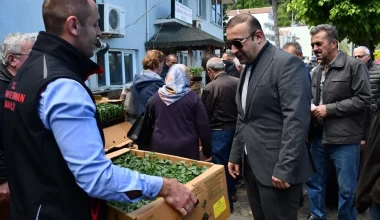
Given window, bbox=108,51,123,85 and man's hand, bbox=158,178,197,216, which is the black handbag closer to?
man's hand, bbox=158,178,197,216

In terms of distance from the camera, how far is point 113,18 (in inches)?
340

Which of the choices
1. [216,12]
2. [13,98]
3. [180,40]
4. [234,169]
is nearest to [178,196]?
[13,98]

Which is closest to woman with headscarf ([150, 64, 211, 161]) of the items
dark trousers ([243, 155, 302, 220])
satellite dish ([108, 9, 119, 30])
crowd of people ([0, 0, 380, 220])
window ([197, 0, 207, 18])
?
crowd of people ([0, 0, 380, 220])

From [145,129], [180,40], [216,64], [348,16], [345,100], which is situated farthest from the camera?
[180,40]

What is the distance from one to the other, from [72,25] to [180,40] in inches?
423

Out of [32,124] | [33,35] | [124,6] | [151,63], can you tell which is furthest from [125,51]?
[32,124]

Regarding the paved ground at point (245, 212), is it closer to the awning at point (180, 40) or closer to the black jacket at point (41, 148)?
the black jacket at point (41, 148)

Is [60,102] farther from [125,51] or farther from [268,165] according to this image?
[125,51]

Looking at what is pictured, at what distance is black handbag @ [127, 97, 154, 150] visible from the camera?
388 centimetres

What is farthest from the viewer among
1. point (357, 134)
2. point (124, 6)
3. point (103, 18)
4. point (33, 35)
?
point (124, 6)

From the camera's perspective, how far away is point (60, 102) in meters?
1.32

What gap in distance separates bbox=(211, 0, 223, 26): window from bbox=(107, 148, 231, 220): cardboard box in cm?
1794

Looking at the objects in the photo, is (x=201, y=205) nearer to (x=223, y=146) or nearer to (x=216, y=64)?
(x=223, y=146)

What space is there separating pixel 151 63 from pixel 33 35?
75.0 inches
